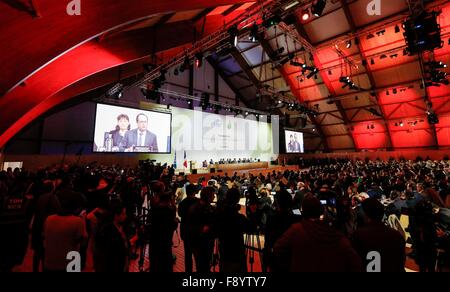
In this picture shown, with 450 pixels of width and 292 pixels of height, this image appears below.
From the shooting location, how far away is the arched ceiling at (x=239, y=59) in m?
3.62

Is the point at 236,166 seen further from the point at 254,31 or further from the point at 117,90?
the point at 254,31

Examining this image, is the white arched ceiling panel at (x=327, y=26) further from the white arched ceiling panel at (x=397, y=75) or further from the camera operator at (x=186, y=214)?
the camera operator at (x=186, y=214)

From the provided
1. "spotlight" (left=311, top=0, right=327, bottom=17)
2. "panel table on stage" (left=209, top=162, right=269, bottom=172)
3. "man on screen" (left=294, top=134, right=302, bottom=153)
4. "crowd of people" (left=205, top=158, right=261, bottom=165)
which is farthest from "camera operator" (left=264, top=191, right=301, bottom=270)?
"man on screen" (left=294, top=134, right=302, bottom=153)

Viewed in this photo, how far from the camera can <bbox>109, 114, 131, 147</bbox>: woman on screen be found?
10.5m

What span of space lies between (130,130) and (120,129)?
20.2 inches

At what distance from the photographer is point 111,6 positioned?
12.0 feet

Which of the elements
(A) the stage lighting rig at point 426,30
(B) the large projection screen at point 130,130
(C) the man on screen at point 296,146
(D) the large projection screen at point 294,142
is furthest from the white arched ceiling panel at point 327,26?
(B) the large projection screen at point 130,130

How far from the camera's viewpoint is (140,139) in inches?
449

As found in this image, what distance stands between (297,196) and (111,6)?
539cm

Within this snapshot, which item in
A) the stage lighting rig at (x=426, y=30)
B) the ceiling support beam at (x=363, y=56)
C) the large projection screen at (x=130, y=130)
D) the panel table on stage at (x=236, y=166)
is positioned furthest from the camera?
the panel table on stage at (x=236, y=166)

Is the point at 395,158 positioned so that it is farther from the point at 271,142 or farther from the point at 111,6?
the point at 111,6

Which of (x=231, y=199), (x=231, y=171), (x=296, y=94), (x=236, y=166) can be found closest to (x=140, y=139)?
(x=231, y=171)

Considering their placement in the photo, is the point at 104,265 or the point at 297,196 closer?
the point at 104,265
